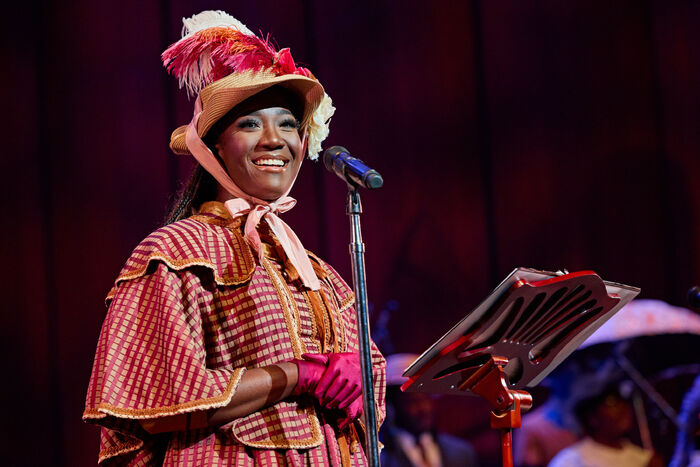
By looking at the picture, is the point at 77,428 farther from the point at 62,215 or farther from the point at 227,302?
the point at 227,302

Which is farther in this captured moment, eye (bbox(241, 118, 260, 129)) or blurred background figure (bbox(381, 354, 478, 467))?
blurred background figure (bbox(381, 354, 478, 467))

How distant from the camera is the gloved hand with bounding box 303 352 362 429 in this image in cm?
183

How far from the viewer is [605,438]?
3.64m

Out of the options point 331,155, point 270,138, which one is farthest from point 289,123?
point 331,155

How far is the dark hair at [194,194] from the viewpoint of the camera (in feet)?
7.21

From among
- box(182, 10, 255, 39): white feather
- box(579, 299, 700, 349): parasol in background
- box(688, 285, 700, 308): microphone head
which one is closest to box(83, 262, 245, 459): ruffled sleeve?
box(182, 10, 255, 39): white feather

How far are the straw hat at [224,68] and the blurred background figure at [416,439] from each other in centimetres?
169

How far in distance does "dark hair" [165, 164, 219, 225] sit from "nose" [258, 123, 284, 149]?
7.6 inches

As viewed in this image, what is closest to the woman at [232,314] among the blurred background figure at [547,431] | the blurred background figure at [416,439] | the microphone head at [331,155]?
the microphone head at [331,155]

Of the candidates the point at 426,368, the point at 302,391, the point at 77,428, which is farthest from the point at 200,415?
the point at 77,428

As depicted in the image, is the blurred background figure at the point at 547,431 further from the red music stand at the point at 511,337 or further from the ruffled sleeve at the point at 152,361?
the ruffled sleeve at the point at 152,361

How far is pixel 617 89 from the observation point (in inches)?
146

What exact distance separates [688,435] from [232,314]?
2457mm

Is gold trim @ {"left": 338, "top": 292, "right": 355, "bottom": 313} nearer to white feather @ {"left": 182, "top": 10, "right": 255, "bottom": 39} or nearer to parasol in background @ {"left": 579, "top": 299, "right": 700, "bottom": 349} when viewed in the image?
white feather @ {"left": 182, "top": 10, "right": 255, "bottom": 39}
